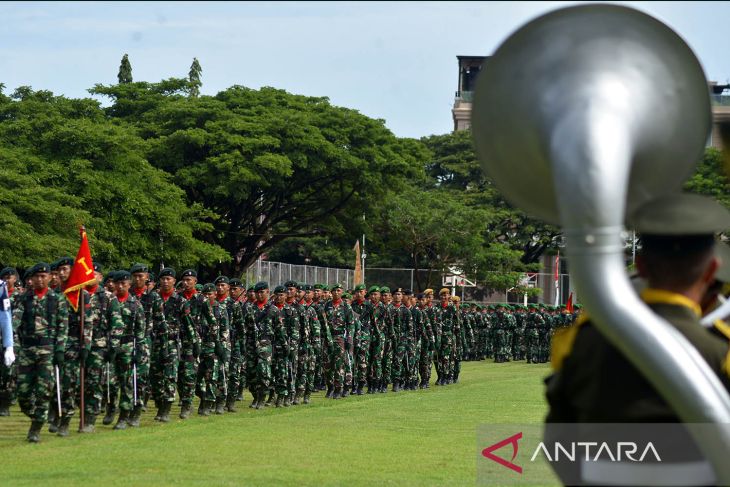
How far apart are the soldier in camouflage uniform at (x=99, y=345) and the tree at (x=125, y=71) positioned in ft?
149

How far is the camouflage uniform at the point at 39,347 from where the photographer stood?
47.8ft

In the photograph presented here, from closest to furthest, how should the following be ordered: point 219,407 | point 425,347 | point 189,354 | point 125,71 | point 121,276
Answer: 1. point 121,276
2. point 189,354
3. point 219,407
4. point 425,347
5. point 125,71

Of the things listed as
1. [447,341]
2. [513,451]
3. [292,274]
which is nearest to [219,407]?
[513,451]

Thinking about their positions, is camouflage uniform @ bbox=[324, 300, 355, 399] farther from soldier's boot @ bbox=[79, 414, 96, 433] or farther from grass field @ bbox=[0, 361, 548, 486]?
soldier's boot @ bbox=[79, 414, 96, 433]

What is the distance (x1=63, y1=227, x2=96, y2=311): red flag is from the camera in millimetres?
15969

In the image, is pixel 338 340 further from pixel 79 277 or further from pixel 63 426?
pixel 63 426

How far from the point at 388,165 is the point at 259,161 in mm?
6569

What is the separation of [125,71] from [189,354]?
147 feet

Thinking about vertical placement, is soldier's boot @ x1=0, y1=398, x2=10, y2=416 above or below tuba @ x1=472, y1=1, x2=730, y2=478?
below

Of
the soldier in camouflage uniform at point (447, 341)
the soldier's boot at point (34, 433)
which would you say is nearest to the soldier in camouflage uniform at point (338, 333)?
the soldier in camouflage uniform at point (447, 341)

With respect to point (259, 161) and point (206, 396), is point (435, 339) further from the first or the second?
point (259, 161)

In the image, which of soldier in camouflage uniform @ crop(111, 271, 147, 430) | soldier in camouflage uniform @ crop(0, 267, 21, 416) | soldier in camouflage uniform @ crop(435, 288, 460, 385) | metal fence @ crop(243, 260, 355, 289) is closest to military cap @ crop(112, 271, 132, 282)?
soldier in camouflage uniform @ crop(111, 271, 147, 430)

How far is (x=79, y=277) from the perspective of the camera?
1609cm

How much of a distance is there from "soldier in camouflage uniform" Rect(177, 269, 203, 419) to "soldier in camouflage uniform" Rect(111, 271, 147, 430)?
53.7 inches
